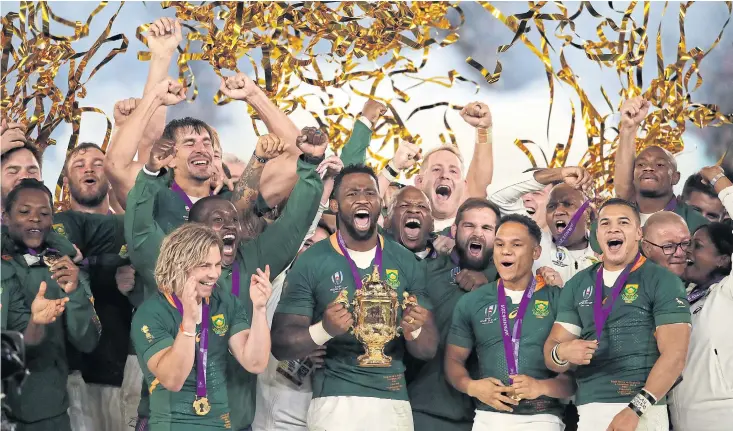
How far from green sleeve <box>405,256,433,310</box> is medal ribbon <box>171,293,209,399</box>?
1.05 metres

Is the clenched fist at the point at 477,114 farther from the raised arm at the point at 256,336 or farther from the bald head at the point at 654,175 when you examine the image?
the raised arm at the point at 256,336

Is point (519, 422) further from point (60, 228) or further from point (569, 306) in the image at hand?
point (60, 228)

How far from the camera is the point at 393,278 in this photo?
5453 millimetres

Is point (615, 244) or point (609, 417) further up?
point (615, 244)

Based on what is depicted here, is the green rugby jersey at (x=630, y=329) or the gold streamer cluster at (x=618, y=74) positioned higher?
the gold streamer cluster at (x=618, y=74)

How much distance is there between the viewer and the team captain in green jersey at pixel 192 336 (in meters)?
4.75

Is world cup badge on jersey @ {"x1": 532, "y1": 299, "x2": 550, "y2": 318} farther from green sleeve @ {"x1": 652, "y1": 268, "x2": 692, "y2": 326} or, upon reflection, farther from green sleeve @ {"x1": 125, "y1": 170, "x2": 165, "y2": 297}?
green sleeve @ {"x1": 125, "y1": 170, "x2": 165, "y2": 297}

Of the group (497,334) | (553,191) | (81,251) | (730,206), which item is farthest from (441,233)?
(81,251)

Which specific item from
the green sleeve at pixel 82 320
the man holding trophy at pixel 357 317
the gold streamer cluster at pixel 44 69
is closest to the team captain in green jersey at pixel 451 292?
the man holding trophy at pixel 357 317

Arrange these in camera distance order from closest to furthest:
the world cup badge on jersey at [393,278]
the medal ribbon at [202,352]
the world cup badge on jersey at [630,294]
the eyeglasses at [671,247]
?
the medal ribbon at [202,352] < the world cup badge on jersey at [630,294] < the world cup badge on jersey at [393,278] < the eyeglasses at [671,247]

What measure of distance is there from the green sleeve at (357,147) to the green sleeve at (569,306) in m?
1.54

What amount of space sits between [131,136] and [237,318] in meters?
1.48

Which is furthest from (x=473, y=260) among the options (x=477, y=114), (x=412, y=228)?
(x=477, y=114)

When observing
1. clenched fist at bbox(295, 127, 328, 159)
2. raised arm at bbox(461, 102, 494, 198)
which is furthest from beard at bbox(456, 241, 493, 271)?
raised arm at bbox(461, 102, 494, 198)
